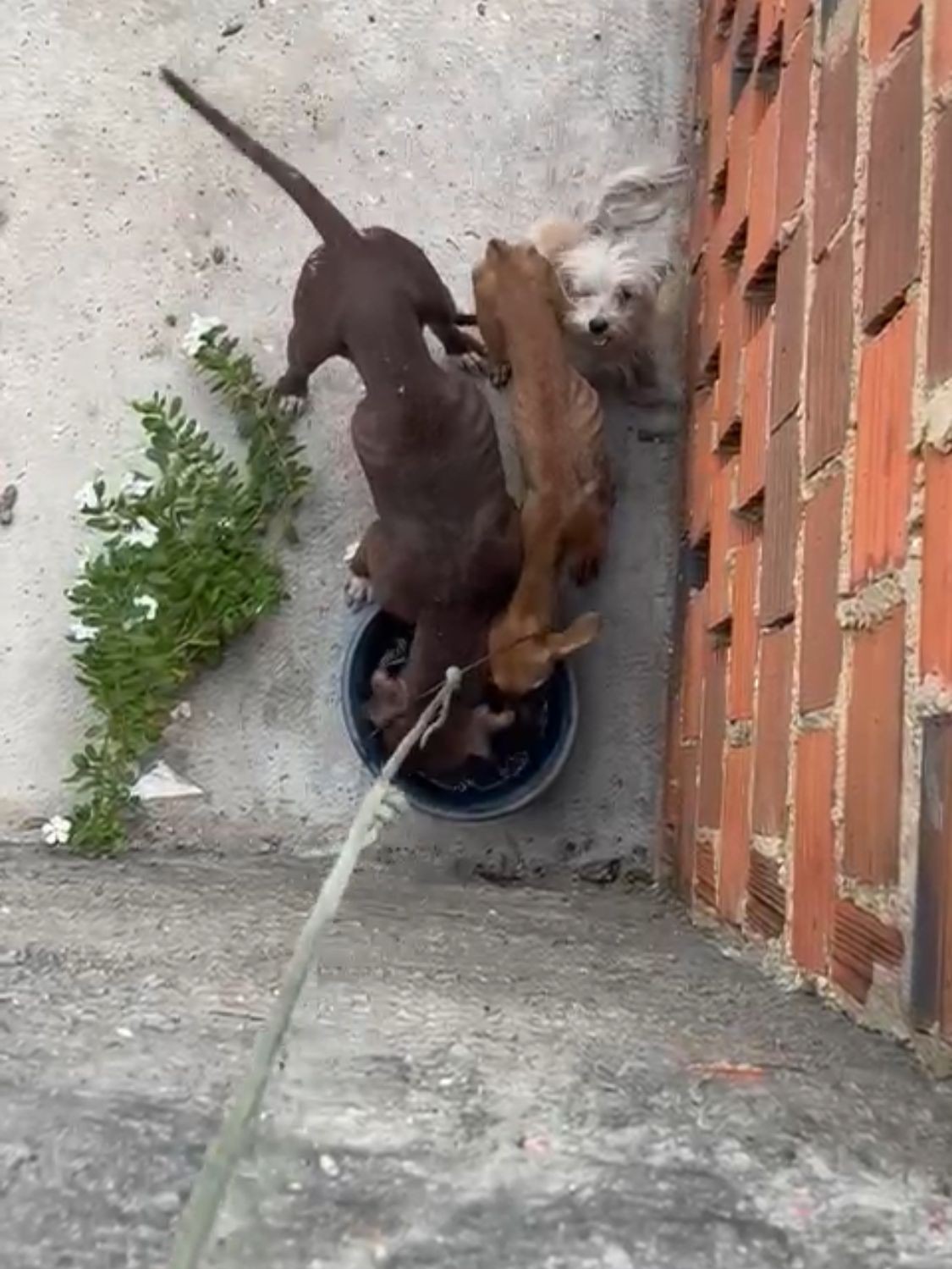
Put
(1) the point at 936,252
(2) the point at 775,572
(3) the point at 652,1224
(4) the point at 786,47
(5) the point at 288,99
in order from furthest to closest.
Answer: (5) the point at 288,99, (4) the point at 786,47, (2) the point at 775,572, (1) the point at 936,252, (3) the point at 652,1224

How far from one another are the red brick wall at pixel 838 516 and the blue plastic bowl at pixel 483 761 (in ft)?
1.63

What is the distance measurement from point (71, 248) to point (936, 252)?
234 cm

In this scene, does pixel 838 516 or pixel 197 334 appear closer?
pixel 838 516

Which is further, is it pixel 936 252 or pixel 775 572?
pixel 775 572

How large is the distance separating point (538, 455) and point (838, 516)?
1.33 m

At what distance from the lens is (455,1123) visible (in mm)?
1000

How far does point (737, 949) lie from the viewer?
2039mm

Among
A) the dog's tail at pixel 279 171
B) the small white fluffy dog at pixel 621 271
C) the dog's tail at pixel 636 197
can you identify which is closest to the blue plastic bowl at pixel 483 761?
the small white fluffy dog at pixel 621 271

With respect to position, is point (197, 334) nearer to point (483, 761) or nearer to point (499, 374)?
point (499, 374)

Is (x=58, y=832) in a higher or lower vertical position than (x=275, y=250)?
lower

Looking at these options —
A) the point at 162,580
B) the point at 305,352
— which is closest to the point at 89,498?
the point at 162,580

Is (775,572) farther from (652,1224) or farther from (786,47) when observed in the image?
(652,1224)

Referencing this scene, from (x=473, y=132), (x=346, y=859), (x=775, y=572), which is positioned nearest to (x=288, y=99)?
(x=473, y=132)

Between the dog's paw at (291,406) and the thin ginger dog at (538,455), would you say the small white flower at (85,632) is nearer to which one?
the dog's paw at (291,406)
